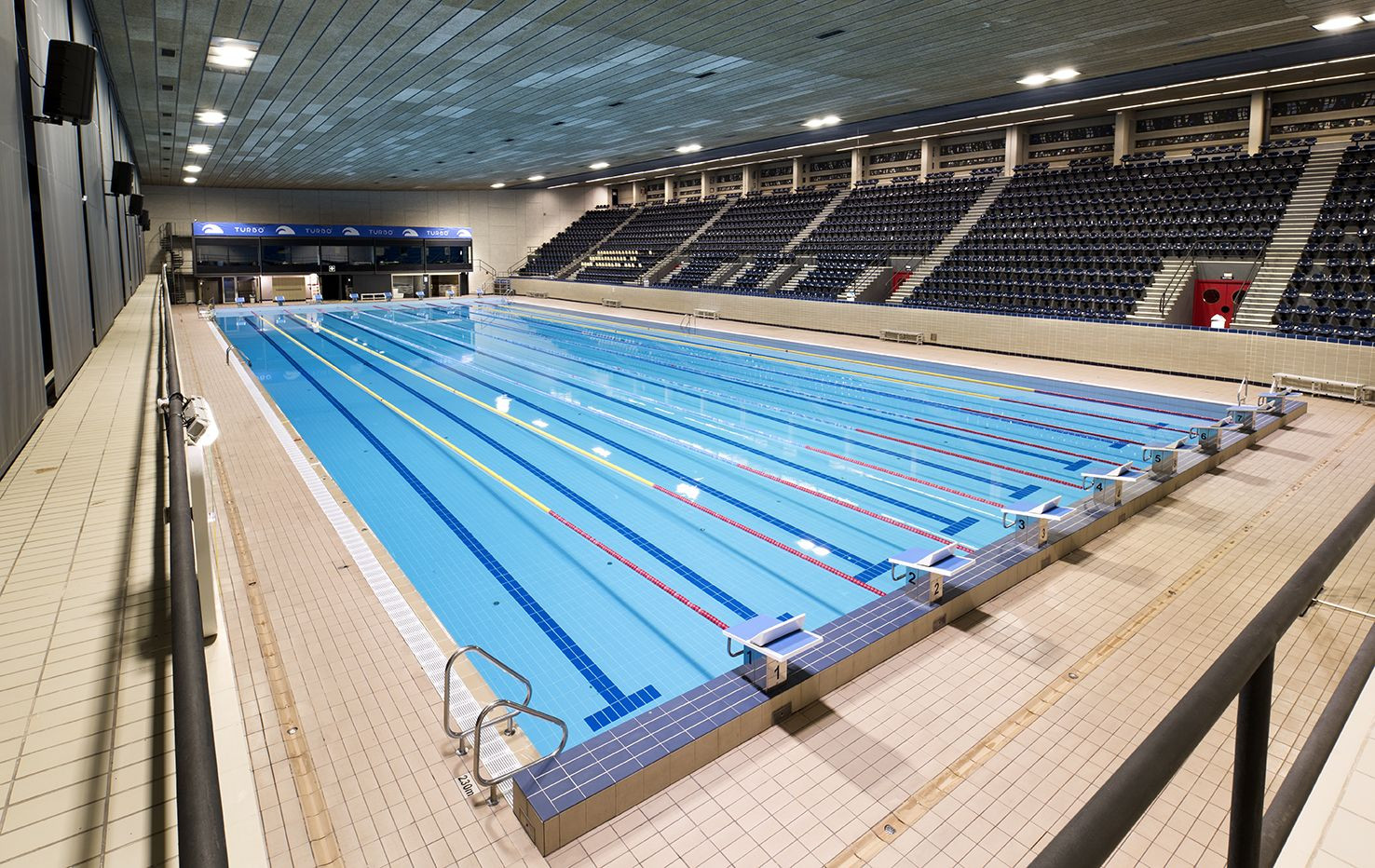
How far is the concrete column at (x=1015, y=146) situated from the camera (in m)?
18.5

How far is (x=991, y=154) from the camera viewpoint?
19703mm

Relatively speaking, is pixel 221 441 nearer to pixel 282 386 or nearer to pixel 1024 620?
pixel 282 386

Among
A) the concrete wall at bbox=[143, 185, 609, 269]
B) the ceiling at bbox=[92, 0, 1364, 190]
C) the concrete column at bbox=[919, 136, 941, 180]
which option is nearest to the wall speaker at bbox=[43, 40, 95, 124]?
the ceiling at bbox=[92, 0, 1364, 190]

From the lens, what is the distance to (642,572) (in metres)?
5.31

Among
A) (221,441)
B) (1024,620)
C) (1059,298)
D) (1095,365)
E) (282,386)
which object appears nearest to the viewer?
(1024,620)

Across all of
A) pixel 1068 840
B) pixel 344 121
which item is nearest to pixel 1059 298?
pixel 344 121

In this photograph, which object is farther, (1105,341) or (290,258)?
(290,258)

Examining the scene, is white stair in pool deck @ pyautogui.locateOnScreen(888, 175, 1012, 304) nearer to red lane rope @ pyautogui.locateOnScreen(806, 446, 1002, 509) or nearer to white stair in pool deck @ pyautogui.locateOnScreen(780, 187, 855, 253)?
white stair in pool deck @ pyautogui.locateOnScreen(780, 187, 855, 253)

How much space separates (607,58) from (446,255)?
73.2 feet

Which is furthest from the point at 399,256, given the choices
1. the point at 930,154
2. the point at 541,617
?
the point at 541,617

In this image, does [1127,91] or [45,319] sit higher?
[1127,91]

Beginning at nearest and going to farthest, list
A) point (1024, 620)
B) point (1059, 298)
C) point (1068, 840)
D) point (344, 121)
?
point (1068, 840) < point (1024, 620) < point (1059, 298) < point (344, 121)

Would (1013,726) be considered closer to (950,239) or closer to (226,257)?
(950,239)

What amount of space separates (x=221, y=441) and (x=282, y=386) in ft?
12.8
